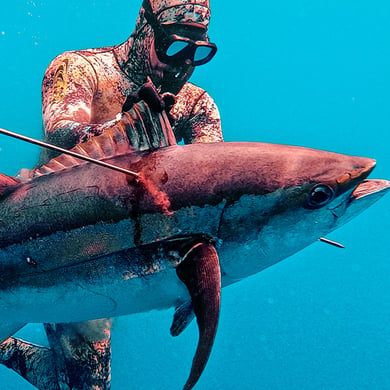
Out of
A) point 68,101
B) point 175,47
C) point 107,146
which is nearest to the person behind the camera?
point 107,146

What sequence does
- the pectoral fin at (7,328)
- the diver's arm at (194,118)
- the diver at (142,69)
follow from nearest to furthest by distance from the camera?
the pectoral fin at (7,328)
the diver at (142,69)
the diver's arm at (194,118)

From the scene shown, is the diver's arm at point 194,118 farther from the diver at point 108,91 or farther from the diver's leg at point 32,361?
the diver's leg at point 32,361

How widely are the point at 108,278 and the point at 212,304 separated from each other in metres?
0.57

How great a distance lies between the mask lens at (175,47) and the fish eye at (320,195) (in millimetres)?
1742

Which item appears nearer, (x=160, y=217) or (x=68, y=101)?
(x=160, y=217)

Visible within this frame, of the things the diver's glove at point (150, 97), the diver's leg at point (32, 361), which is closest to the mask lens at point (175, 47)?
the diver's glove at point (150, 97)

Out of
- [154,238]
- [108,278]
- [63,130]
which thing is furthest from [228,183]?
[63,130]

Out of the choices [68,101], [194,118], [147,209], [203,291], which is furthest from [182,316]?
[194,118]

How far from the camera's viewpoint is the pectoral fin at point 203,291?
6.20 ft

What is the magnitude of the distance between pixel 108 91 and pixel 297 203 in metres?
2.04

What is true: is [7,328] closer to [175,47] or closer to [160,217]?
[160,217]

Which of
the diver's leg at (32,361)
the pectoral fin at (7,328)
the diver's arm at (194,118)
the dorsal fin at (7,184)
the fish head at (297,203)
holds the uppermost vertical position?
the diver's arm at (194,118)

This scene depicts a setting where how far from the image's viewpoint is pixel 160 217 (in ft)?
6.93

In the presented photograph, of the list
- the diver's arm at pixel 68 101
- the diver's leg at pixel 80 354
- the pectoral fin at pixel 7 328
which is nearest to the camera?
the diver's arm at pixel 68 101
